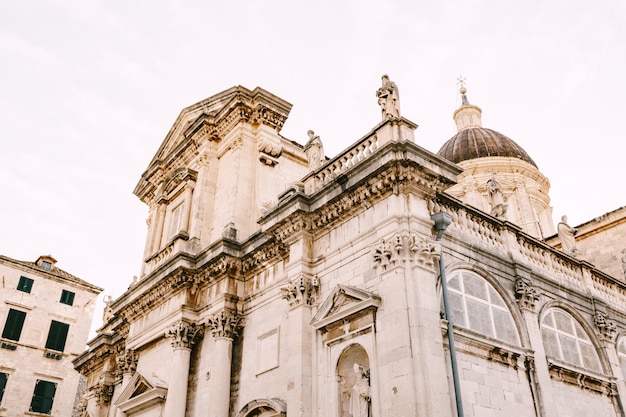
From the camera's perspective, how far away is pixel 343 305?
11359 millimetres

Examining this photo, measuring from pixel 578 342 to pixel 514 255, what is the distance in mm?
2969

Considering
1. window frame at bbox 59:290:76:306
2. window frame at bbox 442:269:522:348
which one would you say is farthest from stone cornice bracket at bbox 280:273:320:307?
window frame at bbox 59:290:76:306

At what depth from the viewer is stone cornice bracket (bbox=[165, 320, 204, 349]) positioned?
1538 cm

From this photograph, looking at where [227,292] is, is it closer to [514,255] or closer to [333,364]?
[333,364]

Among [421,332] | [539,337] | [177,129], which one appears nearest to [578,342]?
[539,337]

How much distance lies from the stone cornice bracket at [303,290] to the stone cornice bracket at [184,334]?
428cm

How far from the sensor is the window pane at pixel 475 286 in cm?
1193

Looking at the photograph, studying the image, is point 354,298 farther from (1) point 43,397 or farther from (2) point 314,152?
(1) point 43,397

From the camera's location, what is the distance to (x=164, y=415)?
14812 millimetres

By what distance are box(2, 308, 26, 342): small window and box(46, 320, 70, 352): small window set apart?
65.2 inches

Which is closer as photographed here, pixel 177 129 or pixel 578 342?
pixel 578 342

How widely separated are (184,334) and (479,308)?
8.06 metres

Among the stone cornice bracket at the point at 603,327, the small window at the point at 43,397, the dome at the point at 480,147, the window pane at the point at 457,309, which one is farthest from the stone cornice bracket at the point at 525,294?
the small window at the point at 43,397

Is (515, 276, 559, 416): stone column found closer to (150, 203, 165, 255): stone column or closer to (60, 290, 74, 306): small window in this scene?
(150, 203, 165, 255): stone column
